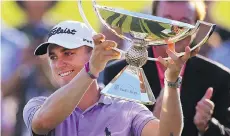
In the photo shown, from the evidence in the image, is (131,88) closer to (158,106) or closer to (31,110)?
(31,110)

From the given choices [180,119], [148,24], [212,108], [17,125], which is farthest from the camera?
[17,125]

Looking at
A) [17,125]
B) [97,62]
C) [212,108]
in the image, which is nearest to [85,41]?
[97,62]

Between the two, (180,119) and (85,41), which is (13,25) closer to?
(85,41)

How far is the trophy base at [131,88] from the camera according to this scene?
217cm

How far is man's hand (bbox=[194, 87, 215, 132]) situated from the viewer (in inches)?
120

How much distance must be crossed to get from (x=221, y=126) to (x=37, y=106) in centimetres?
93

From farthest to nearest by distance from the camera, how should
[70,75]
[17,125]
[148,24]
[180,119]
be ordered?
1. [17,125]
2. [70,75]
3. [180,119]
4. [148,24]

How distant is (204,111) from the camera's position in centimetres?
306

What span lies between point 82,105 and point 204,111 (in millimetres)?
630

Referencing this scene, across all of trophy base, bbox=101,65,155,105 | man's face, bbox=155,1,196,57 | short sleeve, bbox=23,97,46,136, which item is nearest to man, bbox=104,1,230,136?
man's face, bbox=155,1,196,57

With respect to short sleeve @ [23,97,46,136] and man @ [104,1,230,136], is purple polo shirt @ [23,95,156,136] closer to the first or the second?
short sleeve @ [23,97,46,136]

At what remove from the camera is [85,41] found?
270cm

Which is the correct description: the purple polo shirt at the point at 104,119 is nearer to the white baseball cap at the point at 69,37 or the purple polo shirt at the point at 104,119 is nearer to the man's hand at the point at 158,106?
the white baseball cap at the point at 69,37

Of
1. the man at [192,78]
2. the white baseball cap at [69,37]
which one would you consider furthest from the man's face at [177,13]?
the white baseball cap at [69,37]
